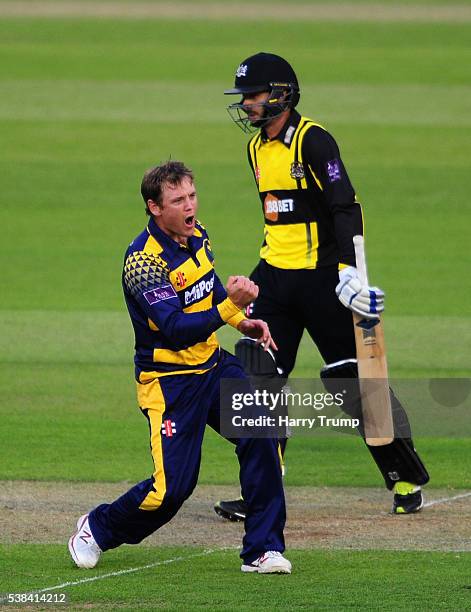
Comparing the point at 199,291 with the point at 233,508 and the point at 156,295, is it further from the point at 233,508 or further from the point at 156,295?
the point at 233,508

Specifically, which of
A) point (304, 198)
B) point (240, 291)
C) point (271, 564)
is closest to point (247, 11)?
point (304, 198)

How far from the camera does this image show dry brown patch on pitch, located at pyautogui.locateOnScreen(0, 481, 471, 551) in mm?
7289

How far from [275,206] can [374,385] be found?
1076 millimetres

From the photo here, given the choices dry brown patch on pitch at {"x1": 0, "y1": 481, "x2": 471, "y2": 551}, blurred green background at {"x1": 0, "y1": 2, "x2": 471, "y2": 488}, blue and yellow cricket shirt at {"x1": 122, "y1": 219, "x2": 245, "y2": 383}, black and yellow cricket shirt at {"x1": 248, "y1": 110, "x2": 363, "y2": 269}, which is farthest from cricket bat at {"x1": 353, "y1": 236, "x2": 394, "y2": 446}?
blue and yellow cricket shirt at {"x1": 122, "y1": 219, "x2": 245, "y2": 383}

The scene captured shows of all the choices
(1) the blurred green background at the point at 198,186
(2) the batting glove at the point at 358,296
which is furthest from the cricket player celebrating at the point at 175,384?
(1) the blurred green background at the point at 198,186

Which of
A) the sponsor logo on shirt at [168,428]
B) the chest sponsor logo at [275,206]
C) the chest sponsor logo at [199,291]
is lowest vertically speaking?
the sponsor logo on shirt at [168,428]

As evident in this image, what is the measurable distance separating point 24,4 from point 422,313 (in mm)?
22080

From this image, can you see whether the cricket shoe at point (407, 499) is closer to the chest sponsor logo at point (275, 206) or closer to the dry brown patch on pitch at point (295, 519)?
the dry brown patch on pitch at point (295, 519)

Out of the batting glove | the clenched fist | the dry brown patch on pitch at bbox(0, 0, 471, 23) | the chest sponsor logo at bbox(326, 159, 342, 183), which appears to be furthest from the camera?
the dry brown patch on pitch at bbox(0, 0, 471, 23)

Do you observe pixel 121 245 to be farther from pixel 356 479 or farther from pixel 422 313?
pixel 356 479

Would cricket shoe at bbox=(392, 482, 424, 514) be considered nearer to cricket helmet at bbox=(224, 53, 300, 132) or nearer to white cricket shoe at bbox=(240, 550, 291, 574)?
white cricket shoe at bbox=(240, 550, 291, 574)

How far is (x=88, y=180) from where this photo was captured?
67.1ft

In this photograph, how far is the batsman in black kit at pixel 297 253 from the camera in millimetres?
7887

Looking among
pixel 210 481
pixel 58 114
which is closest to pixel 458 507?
pixel 210 481
